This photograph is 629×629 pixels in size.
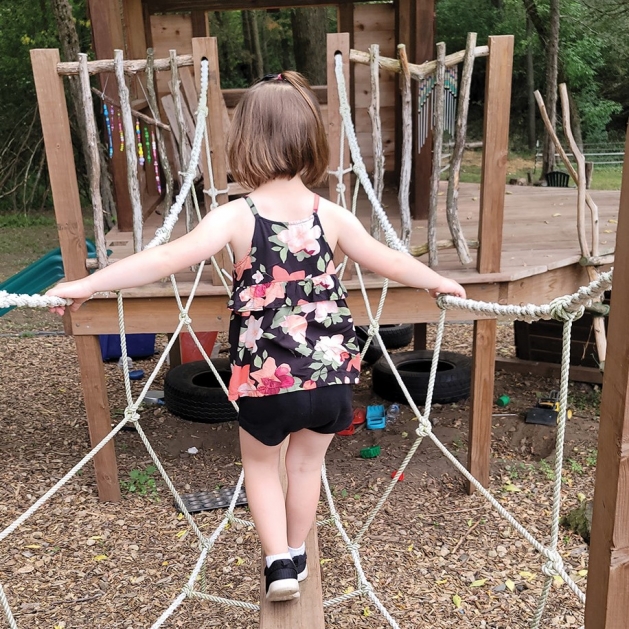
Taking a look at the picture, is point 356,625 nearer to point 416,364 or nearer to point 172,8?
point 416,364

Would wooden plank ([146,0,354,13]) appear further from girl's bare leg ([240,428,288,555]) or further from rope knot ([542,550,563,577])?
rope knot ([542,550,563,577])

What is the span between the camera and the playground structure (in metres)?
3.32

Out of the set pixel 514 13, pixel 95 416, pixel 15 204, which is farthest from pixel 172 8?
pixel 514 13

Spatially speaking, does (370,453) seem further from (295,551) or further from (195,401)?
(295,551)

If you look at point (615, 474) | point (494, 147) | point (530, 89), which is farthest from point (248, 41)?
point (615, 474)

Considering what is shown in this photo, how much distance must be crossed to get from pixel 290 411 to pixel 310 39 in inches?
407

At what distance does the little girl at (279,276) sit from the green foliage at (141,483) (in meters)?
2.29

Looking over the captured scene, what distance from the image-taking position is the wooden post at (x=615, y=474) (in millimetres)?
1172

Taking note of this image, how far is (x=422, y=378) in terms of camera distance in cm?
489

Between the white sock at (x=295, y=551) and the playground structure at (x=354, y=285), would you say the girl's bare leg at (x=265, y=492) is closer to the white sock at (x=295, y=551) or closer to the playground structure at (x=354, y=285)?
the white sock at (x=295, y=551)

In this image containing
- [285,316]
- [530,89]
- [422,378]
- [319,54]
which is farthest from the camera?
[530,89]

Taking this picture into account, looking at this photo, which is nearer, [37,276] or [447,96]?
[447,96]

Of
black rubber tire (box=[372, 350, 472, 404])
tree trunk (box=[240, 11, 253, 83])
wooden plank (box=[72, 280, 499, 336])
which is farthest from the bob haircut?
tree trunk (box=[240, 11, 253, 83])

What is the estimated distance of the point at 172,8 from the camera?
6000 mm
